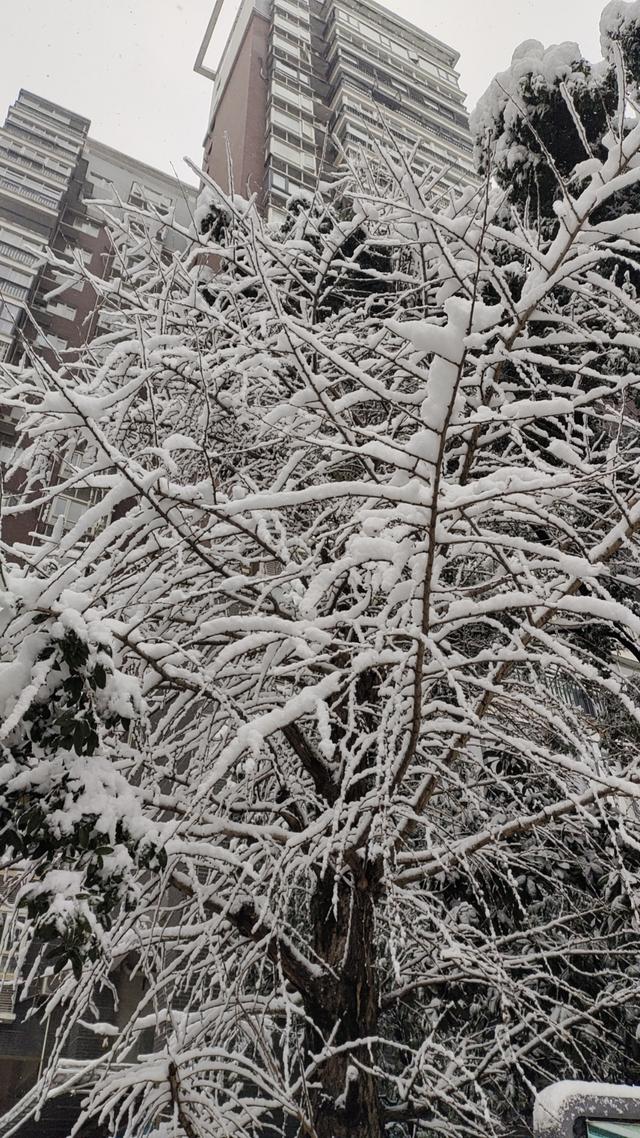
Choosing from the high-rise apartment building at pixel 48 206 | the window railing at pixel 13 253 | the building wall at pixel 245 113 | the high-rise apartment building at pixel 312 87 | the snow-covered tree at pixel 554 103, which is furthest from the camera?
the window railing at pixel 13 253

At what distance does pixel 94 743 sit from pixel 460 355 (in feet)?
5.36

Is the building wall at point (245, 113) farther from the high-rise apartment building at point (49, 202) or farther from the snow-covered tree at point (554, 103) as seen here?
the snow-covered tree at point (554, 103)

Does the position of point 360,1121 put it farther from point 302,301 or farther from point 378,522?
point 302,301

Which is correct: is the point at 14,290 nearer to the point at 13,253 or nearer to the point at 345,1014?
the point at 13,253

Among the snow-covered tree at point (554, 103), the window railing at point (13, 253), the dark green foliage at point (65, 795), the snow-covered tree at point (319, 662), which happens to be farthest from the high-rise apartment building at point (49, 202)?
the dark green foliage at point (65, 795)

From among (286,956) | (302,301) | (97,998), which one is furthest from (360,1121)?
(97,998)

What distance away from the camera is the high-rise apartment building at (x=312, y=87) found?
26.5 metres

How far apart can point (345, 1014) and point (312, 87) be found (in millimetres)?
36743

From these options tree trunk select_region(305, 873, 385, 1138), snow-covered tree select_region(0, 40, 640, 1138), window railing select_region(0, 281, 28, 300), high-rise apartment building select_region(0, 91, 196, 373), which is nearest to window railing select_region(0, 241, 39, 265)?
high-rise apartment building select_region(0, 91, 196, 373)

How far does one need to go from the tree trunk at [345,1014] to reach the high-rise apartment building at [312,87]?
24286 mm

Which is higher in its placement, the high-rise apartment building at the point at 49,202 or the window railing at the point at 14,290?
the high-rise apartment building at the point at 49,202

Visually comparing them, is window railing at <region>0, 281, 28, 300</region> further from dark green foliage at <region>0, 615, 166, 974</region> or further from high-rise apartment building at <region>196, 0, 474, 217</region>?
dark green foliage at <region>0, 615, 166, 974</region>

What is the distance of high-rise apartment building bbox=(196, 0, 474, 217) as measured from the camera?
26531 mm

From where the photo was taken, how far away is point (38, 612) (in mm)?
2205
